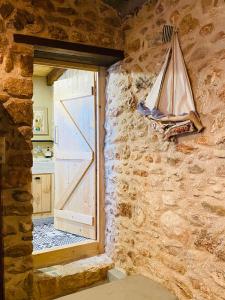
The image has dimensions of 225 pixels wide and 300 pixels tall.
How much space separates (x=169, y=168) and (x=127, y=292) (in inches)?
38.8

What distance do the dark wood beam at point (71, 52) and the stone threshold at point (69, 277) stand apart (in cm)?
203

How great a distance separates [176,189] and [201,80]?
84 centimetres

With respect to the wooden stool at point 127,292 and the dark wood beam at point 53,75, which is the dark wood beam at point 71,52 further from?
the wooden stool at point 127,292

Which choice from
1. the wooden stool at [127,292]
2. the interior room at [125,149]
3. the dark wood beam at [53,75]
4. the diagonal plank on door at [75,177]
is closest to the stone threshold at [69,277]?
the interior room at [125,149]

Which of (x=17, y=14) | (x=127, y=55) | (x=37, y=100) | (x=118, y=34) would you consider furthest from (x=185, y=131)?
(x=37, y=100)

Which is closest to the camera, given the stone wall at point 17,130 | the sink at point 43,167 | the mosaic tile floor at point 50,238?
the stone wall at point 17,130

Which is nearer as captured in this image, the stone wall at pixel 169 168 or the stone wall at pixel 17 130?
the stone wall at pixel 169 168

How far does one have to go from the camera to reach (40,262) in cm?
286

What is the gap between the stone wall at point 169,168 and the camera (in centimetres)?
199

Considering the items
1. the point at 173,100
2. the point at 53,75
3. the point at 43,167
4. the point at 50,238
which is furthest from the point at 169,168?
the point at 53,75

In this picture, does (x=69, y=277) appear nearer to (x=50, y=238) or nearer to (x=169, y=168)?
(x=50, y=238)

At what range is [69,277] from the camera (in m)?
2.75

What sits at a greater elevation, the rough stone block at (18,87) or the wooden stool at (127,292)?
the rough stone block at (18,87)

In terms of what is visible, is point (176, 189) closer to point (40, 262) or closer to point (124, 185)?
point (124, 185)
